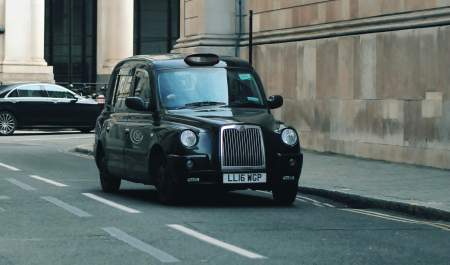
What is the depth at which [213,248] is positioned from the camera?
10938 mm

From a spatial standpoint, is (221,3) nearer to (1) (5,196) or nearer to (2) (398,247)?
(1) (5,196)

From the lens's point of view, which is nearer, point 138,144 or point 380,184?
point 138,144

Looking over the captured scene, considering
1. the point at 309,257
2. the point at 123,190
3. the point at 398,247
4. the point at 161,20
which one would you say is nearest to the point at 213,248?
the point at 309,257

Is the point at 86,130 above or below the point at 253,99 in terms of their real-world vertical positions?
below

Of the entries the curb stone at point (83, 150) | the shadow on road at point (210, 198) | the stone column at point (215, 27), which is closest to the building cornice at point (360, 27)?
the stone column at point (215, 27)

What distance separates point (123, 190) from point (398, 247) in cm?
734

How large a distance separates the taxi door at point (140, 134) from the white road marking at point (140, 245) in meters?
3.40

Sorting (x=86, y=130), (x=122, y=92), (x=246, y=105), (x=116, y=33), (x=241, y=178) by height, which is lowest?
(x=86, y=130)

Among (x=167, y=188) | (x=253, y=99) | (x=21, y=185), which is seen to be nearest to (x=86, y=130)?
(x=21, y=185)

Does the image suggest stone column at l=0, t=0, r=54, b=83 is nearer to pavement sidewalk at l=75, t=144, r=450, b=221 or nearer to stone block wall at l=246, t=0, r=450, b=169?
stone block wall at l=246, t=0, r=450, b=169

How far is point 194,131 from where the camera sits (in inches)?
588

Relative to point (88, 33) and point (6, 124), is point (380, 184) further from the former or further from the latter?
point (88, 33)

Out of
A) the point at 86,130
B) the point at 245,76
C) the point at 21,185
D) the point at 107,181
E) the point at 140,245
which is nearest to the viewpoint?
the point at 140,245

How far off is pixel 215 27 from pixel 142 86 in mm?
13364
